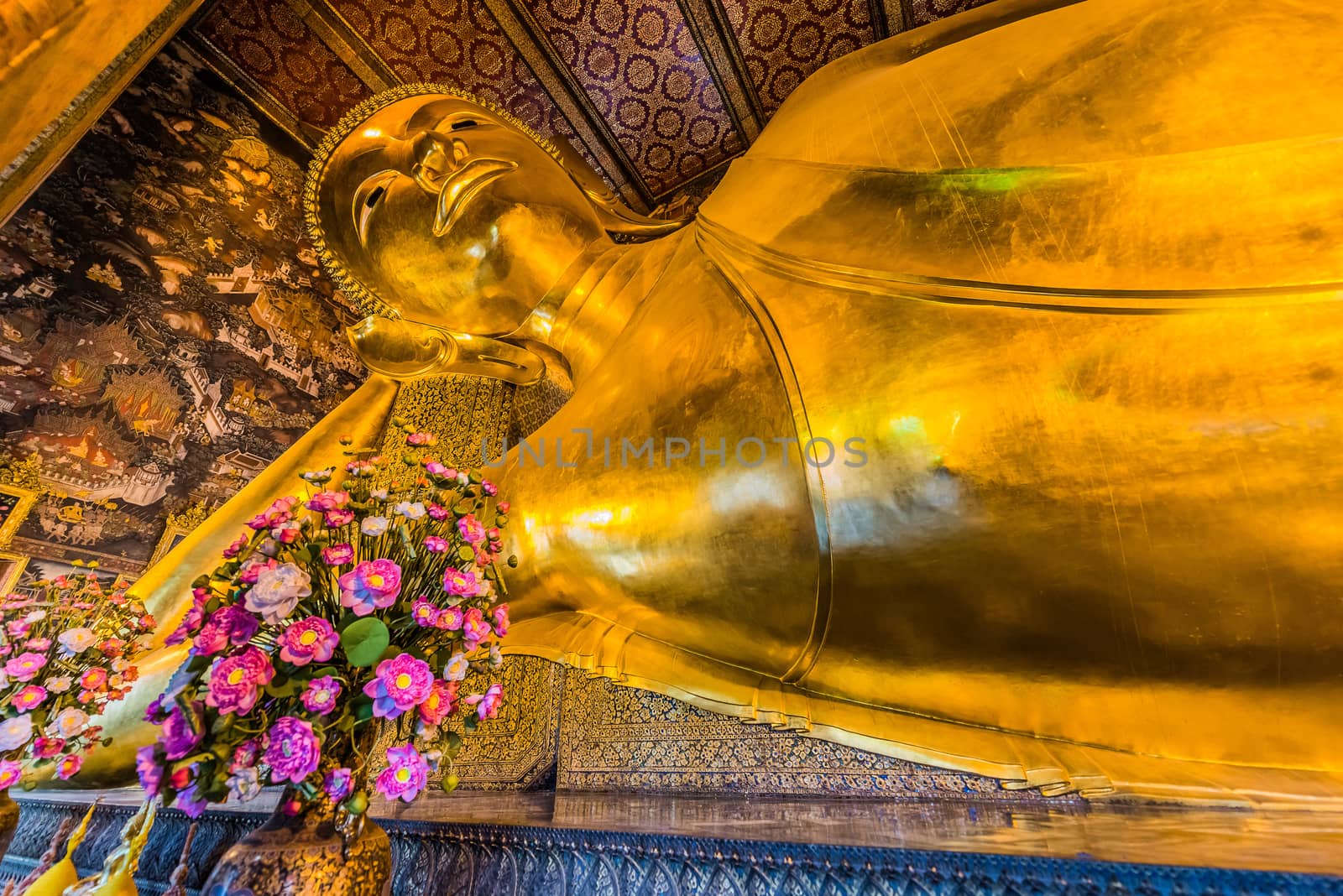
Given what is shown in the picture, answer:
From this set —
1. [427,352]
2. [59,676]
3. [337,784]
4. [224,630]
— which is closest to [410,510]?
[224,630]

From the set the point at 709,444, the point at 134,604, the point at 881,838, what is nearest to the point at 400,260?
the point at 134,604

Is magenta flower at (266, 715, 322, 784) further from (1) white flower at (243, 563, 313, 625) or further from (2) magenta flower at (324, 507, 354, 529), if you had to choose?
(2) magenta flower at (324, 507, 354, 529)

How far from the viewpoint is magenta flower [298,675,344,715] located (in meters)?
0.70

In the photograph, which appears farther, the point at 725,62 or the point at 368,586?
the point at 725,62

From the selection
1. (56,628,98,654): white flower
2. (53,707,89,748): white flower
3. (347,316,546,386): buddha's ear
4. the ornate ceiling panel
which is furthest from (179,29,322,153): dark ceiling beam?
(53,707,89,748): white flower

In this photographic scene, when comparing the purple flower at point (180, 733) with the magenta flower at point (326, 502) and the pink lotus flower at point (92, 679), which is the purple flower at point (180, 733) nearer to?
the magenta flower at point (326, 502)

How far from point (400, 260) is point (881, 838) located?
173 centimetres

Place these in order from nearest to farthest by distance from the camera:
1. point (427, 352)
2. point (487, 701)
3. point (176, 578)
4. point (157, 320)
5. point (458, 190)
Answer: point (487, 701) < point (176, 578) < point (458, 190) < point (427, 352) < point (157, 320)

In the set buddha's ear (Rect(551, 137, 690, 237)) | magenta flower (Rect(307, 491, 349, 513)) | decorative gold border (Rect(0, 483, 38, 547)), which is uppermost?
buddha's ear (Rect(551, 137, 690, 237))

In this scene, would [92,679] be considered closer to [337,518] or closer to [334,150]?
[337,518]

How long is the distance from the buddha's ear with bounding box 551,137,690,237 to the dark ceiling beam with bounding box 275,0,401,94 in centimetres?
121

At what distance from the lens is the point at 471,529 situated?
90 centimetres

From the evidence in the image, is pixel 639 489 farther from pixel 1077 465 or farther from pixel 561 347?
pixel 561 347

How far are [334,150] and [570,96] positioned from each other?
1341 mm
